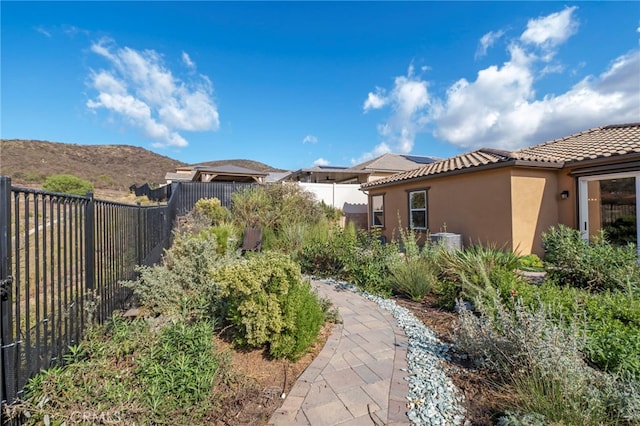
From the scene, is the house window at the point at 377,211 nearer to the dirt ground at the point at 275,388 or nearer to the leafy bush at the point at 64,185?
the dirt ground at the point at 275,388

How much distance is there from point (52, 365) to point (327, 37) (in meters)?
12.3

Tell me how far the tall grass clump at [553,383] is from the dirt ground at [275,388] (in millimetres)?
157

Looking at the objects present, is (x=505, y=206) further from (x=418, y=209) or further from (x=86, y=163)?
(x=86, y=163)

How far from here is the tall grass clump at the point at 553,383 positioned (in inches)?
68.4

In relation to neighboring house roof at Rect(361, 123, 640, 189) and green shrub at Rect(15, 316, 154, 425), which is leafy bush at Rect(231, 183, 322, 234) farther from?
green shrub at Rect(15, 316, 154, 425)

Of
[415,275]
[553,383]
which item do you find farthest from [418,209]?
[553,383]

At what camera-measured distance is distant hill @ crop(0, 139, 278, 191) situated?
92.4 ft

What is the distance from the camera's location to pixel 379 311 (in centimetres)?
430

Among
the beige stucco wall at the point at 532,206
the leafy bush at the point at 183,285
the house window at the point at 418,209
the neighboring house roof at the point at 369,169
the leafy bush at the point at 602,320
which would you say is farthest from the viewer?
the neighboring house roof at the point at 369,169

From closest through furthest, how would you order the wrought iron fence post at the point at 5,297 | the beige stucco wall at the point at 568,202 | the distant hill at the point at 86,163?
the wrought iron fence post at the point at 5,297
the beige stucco wall at the point at 568,202
the distant hill at the point at 86,163

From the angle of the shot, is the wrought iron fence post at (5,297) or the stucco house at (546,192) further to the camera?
the stucco house at (546,192)

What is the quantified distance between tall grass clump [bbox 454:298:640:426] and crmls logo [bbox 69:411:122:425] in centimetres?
230

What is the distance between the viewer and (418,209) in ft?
36.0

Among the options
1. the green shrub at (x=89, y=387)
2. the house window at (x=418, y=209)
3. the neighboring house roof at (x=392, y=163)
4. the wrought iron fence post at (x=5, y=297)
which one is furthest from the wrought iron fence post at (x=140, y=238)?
the neighboring house roof at (x=392, y=163)
